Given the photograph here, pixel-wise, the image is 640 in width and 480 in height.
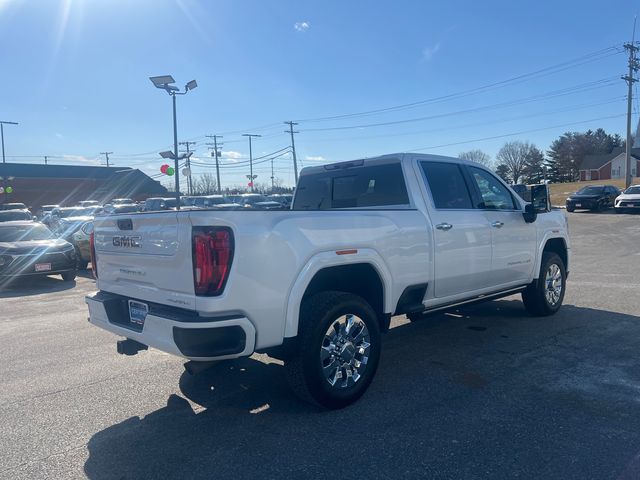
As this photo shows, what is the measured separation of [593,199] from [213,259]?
31.3m

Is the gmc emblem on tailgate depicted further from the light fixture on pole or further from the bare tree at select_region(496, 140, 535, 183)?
the bare tree at select_region(496, 140, 535, 183)

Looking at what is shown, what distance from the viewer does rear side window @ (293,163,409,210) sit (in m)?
5.05

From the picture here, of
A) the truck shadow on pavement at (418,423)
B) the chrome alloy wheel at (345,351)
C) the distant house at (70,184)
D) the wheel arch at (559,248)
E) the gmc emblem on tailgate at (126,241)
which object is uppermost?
the distant house at (70,184)

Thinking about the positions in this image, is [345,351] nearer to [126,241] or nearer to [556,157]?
[126,241]

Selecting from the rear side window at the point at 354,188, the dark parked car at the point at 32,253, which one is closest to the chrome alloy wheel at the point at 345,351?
the rear side window at the point at 354,188

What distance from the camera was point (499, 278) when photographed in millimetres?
5781

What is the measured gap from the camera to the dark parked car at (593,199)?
98.0 ft

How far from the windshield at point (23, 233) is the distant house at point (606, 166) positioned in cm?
9266

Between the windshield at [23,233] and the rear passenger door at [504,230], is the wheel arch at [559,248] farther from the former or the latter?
the windshield at [23,233]

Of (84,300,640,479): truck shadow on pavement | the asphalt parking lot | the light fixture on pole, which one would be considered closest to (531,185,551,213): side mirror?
the asphalt parking lot

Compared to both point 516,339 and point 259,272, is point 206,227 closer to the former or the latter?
point 259,272

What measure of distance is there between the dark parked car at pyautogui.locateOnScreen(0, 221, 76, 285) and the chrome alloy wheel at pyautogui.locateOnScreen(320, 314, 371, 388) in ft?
30.2

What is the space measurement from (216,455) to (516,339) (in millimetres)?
3763

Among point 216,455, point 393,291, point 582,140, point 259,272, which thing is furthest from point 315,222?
point 582,140
